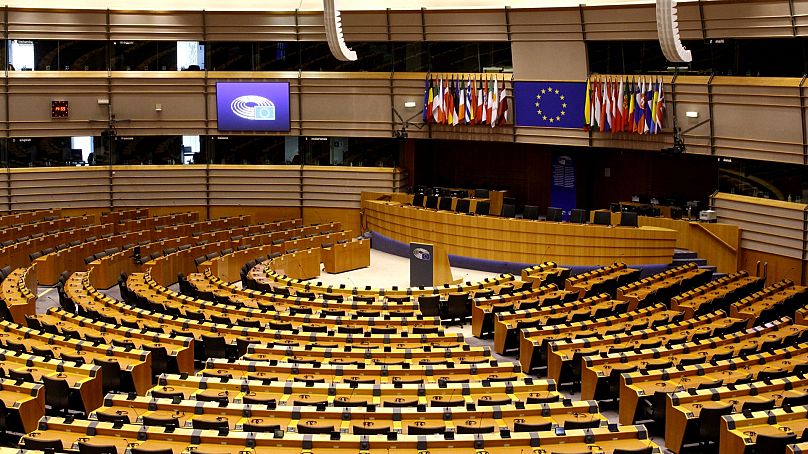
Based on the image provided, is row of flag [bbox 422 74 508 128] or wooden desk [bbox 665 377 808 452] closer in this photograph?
wooden desk [bbox 665 377 808 452]

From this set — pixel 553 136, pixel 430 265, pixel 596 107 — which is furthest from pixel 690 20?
pixel 430 265

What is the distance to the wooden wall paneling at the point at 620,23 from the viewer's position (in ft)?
107

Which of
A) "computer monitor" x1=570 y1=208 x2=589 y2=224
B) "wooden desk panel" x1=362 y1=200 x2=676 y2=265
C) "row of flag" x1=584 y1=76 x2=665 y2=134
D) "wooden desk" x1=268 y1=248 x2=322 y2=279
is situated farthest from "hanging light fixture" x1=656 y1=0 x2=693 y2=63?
"wooden desk" x1=268 y1=248 x2=322 y2=279

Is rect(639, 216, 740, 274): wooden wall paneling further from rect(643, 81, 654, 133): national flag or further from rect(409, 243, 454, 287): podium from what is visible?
rect(409, 243, 454, 287): podium

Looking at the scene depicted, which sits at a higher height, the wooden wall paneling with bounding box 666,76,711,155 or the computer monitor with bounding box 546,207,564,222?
the wooden wall paneling with bounding box 666,76,711,155

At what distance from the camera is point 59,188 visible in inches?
1485

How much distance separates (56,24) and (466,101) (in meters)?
14.6

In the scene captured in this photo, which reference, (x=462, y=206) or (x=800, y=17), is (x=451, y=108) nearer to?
(x=462, y=206)

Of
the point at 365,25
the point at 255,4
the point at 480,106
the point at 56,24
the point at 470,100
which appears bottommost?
the point at 480,106

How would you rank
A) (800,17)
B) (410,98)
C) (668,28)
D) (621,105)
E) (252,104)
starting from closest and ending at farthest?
1. (668,28)
2. (800,17)
3. (621,105)
4. (410,98)
5. (252,104)

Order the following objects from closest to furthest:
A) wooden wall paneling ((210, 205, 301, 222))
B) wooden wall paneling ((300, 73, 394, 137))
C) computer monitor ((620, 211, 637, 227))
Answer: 1. computer monitor ((620, 211, 637, 227))
2. wooden wall paneling ((300, 73, 394, 137))
3. wooden wall paneling ((210, 205, 301, 222))

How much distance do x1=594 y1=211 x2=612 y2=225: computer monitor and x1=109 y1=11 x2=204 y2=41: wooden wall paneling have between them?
1583 centimetres

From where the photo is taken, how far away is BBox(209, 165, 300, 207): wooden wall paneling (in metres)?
38.9

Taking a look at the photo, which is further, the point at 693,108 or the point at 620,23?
the point at 620,23
